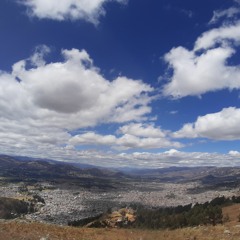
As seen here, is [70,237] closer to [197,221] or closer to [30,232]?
[30,232]

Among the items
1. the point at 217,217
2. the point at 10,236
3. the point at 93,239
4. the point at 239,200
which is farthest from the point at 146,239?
the point at 239,200

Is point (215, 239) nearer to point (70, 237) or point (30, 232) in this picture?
point (70, 237)

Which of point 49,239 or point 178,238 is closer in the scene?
point 49,239

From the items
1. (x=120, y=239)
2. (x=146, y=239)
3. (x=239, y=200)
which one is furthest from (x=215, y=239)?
(x=239, y=200)

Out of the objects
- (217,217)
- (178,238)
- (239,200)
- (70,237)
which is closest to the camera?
(70,237)

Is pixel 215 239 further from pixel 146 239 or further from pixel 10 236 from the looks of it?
pixel 10 236

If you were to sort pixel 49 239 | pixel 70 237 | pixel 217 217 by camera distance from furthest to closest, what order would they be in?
pixel 217 217 < pixel 70 237 < pixel 49 239

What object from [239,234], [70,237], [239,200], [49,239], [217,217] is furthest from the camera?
[239,200]

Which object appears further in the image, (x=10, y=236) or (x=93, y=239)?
(x=93, y=239)

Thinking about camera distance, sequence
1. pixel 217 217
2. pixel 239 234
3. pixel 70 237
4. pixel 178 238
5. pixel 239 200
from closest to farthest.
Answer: pixel 70 237 → pixel 178 238 → pixel 239 234 → pixel 217 217 → pixel 239 200
